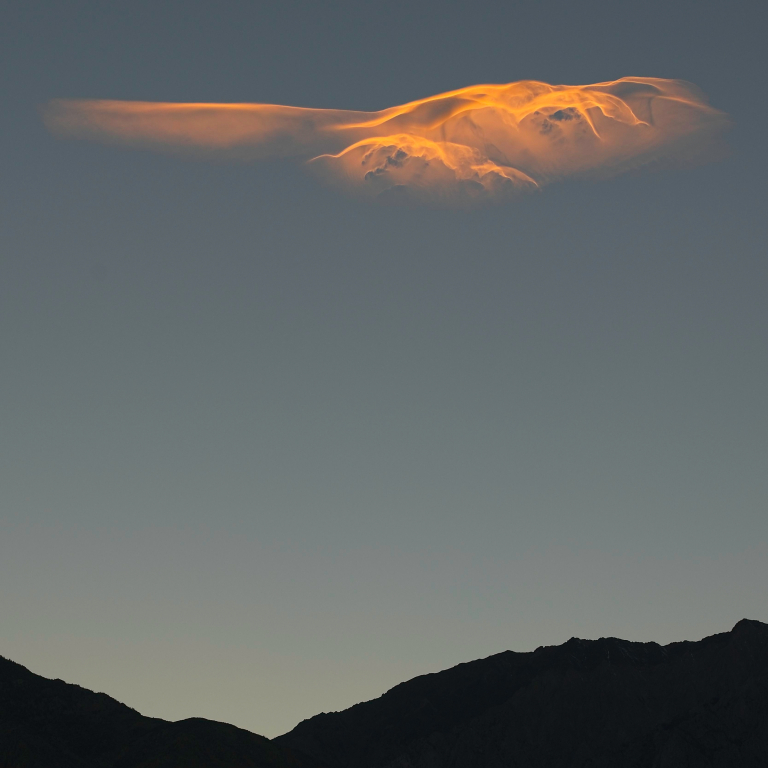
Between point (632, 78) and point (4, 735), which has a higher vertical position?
point (632, 78)

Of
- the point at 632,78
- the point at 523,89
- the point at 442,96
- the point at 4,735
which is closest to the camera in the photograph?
the point at 632,78

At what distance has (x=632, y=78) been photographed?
10625cm

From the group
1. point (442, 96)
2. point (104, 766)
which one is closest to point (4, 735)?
point (104, 766)

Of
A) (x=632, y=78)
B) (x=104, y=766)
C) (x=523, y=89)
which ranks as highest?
(x=523, y=89)

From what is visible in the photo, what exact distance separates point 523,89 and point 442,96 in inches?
583

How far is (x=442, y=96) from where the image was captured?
117750 mm

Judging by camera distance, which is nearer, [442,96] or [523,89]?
[442,96]

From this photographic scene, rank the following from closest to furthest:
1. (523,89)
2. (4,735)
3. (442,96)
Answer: (442,96)
(523,89)
(4,735)

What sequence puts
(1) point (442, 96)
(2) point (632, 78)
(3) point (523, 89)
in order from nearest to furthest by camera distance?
(2) point (632, 78) < (1) point (442, 96) < (3) point (523, 89)

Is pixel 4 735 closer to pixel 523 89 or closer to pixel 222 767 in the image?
pixel 222 767

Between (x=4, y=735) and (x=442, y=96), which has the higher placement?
(x=442, y=96)

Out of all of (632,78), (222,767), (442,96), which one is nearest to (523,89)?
(442,96)

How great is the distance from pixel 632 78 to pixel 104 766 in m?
150

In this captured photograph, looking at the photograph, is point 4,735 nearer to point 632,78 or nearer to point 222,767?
point 222,767
